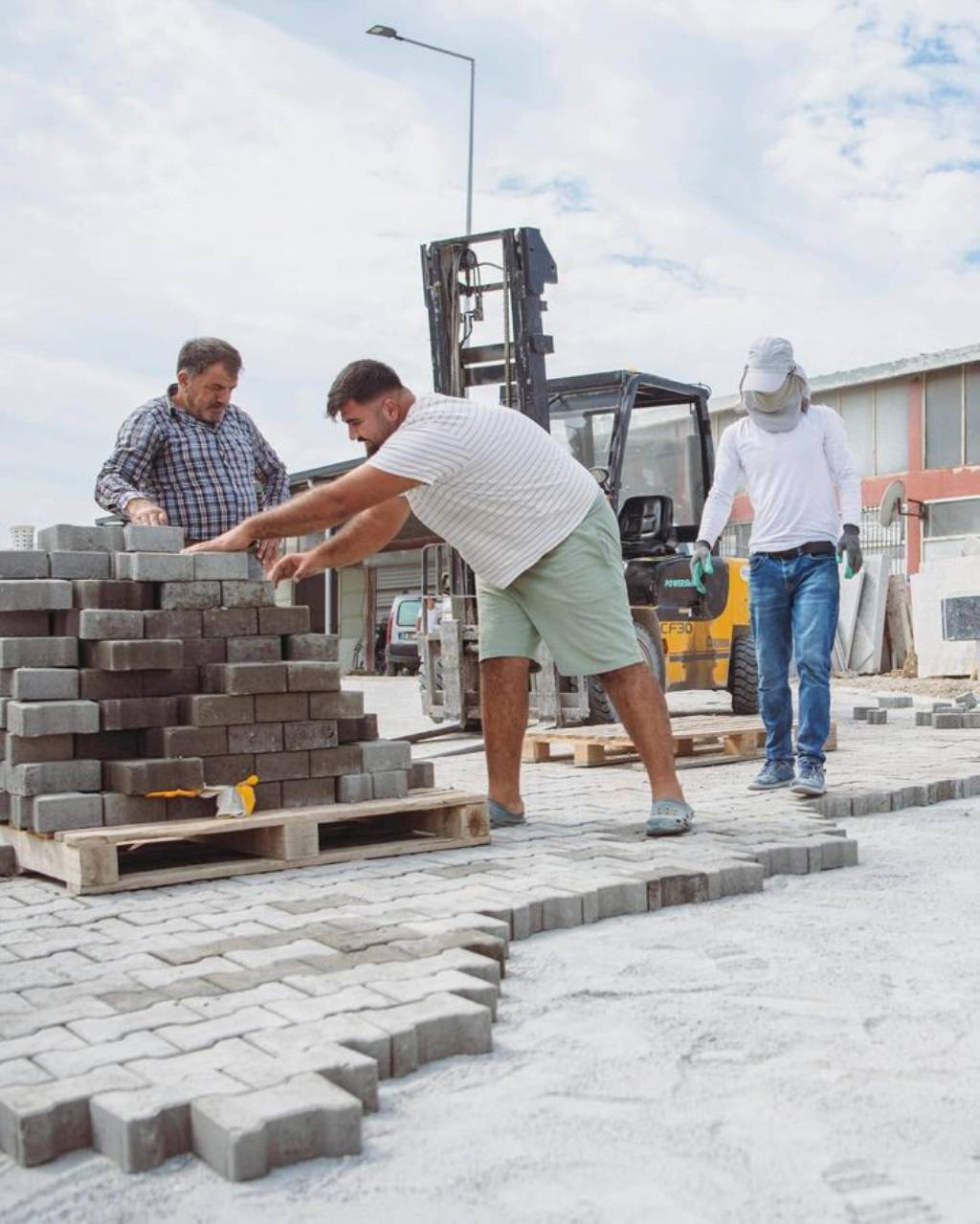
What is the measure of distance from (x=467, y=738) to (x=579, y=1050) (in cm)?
769

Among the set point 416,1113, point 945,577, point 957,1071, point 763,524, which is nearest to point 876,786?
point 763,524

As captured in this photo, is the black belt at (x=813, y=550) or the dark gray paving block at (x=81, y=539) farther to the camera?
the black belt at (x=813, y=550)

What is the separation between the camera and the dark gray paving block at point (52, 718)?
4477mm

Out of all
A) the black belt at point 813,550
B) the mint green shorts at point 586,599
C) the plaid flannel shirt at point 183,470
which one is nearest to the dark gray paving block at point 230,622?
the plaid flannel shirt at point 183,470

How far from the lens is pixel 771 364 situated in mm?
6410

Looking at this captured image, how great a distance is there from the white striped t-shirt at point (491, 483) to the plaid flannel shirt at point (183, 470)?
923 millimetres

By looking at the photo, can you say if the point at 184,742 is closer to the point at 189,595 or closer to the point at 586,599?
the point at 189,595

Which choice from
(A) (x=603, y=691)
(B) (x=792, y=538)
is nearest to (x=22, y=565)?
(B) (x=792, y=538)

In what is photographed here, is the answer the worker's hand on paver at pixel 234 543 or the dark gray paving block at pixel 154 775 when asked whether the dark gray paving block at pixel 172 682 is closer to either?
the dark gray paving block at pixel 154 775

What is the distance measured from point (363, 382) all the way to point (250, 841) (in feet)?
5.64

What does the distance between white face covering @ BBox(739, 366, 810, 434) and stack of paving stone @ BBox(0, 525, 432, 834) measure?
8.43ft

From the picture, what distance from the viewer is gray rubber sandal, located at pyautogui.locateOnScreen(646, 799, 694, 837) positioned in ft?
16.9

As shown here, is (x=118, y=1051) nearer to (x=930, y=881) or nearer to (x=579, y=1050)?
(x=579, y=1050)

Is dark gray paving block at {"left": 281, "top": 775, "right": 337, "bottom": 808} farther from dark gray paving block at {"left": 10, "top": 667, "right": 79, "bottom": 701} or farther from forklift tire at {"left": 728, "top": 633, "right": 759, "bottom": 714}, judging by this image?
forklift tire at {"left": 728, "top": 633, "right": 759, "bottom": 714}
